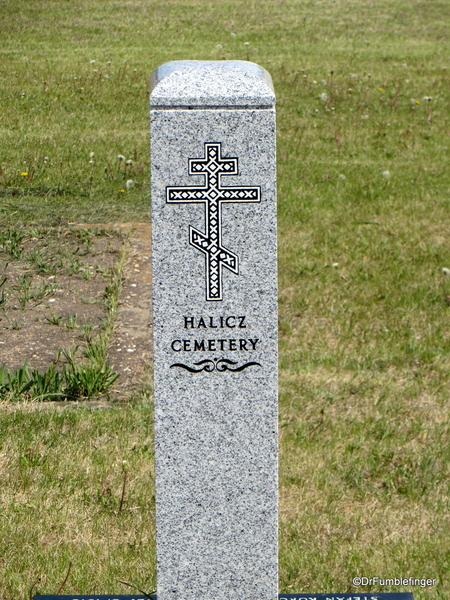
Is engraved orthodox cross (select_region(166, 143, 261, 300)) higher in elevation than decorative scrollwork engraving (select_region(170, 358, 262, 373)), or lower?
higher

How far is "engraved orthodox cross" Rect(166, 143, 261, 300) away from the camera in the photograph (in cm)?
265

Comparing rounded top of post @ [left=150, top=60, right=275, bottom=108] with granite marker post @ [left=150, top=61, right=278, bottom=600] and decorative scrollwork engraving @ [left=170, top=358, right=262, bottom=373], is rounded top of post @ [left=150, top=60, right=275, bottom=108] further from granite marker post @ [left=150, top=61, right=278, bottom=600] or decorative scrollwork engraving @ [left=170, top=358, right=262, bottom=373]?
decorative scrollwork engraving @ [left=170, top=358, right=262, bottom=373]

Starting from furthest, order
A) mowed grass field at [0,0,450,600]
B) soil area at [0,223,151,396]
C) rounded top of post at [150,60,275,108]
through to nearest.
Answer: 1. soil area at [0,223,151,396]
2. mowed grass field at [0,0,450,600]
3. rounded top of post at [150,60,275,108]

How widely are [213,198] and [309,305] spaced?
11.0ft

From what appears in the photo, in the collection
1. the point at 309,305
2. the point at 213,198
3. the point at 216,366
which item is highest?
the point at 213,198

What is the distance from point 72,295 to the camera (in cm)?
580

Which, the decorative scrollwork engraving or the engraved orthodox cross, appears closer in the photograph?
the engraved orthodox cross

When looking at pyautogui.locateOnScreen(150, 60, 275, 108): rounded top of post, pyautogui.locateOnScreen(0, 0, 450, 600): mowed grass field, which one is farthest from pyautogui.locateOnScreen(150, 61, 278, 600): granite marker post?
pyautogui.locateOnScreen(0, 0, 450, 600): mowed grass field

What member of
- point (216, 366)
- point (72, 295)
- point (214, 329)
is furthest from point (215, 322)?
point (72, 295)

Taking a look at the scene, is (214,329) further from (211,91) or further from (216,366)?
(211,91)

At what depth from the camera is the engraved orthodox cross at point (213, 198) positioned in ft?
8.68

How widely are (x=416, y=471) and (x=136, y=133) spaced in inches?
262

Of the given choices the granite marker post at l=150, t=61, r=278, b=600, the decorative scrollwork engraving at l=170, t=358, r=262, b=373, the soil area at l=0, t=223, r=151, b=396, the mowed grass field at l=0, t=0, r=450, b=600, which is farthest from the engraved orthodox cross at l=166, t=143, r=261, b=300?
the soil area at l=0, t=223, r=151, b=396

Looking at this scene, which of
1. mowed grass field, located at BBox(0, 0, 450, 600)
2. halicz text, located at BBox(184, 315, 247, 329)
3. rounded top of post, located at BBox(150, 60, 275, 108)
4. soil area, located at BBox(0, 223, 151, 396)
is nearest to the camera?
rounded top of post, located at BBox(150, 60, 275, 108)
